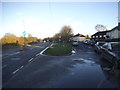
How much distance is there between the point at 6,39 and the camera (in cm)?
2678

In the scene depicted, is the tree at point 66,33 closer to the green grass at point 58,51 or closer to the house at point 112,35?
the house at point 112,35

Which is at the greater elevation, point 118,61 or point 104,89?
point 118,61

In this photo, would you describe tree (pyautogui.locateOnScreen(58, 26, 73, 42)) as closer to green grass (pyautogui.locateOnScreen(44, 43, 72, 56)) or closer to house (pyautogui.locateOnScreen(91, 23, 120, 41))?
house (pyautogui.locateOnScreen(91, 23, 120, 41))

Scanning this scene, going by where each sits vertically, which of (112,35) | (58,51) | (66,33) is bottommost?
(58,51)

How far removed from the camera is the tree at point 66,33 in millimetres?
47750

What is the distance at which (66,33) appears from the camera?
160ft

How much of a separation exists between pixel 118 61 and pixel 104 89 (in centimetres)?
290

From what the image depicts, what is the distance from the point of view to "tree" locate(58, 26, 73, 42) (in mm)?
47750

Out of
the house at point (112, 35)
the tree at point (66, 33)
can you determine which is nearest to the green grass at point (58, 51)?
the house at point (112, 35)

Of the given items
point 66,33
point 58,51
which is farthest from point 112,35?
point 58,51

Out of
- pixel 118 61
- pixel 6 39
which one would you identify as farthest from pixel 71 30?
pixel 118 61

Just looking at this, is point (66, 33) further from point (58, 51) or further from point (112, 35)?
point (58, 51)

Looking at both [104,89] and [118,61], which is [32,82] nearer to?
[104,89]

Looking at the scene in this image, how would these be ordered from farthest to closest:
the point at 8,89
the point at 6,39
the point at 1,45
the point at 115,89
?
the point at 6,39
the point at 1,45
the point at 8,89
the point at 115,89
